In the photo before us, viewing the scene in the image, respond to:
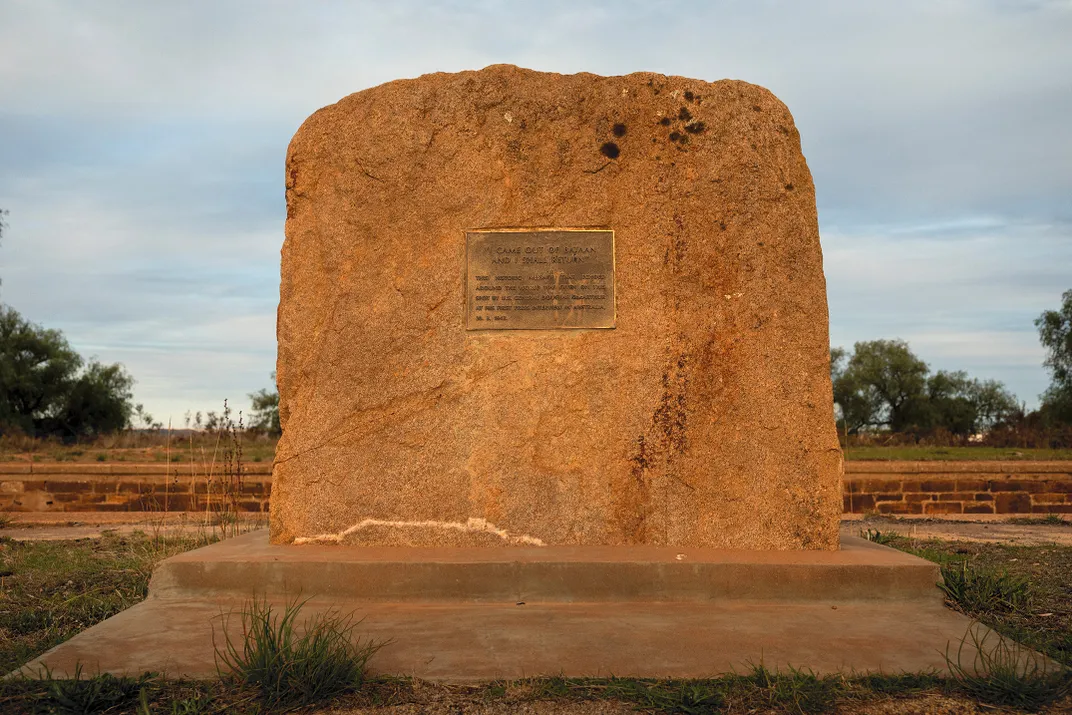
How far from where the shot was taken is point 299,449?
5242mm

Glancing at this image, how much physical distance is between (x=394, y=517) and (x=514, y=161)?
2238 mm

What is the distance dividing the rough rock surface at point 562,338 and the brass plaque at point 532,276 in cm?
7

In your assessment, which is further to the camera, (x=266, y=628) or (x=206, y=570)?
(x=206, y=570)

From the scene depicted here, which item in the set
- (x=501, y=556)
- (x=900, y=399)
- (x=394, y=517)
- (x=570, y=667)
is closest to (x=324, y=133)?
(x=394, y=517)

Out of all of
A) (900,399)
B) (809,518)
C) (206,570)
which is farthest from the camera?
(900,399)

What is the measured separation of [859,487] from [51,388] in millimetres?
24970

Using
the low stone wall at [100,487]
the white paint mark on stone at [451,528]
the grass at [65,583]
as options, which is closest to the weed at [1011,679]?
the white paint mark on stone at [451,528]

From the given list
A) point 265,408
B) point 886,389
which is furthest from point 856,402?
point 265,408

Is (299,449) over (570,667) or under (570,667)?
over

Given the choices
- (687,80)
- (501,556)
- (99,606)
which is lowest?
(99,606)

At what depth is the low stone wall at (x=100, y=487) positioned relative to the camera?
11.4 metres

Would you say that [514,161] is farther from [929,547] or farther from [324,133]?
[929,547]

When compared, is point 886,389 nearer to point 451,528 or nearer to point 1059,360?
point 1059,360

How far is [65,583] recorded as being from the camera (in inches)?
232
